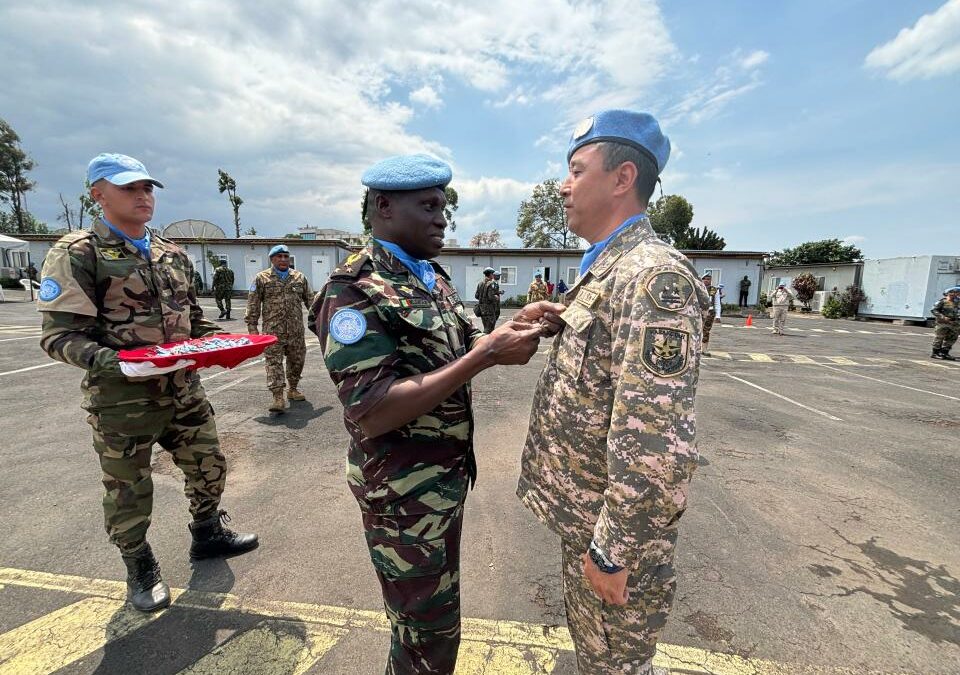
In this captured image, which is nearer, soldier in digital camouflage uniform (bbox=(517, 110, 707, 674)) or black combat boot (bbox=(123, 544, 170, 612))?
soldier in digital camouflage uniform (bbox=(517, 110, 707, 674))

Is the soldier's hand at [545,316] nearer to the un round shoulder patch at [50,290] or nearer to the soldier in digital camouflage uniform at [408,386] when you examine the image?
the soldier in digital camouflage uniform at [408,386]

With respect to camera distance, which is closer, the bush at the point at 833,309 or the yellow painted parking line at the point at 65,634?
the yellow painted parking line at the point at 65,634

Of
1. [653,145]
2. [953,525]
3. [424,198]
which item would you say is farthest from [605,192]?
[953,525]

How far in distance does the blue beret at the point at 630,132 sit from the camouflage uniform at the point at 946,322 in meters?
15.1

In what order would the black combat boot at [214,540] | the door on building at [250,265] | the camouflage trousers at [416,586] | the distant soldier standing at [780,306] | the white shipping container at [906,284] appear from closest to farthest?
the camouflage trousers at [416,586], the black combat boot at [214,540], the distant soldier standing at [780,306], the white shipping container at [906,284], the door on building at [250,265]

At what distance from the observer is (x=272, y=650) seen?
6.98 ft

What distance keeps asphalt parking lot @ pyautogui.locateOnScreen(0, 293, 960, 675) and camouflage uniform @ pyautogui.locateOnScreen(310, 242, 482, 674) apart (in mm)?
723

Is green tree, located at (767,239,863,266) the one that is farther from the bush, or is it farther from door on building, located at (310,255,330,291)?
door on building, located at (310,255,330,291)

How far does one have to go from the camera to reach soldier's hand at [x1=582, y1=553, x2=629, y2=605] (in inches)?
52.1

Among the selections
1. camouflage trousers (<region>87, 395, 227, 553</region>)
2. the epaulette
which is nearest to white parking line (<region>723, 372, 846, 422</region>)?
the epaulette

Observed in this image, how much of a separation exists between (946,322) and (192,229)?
4046cm

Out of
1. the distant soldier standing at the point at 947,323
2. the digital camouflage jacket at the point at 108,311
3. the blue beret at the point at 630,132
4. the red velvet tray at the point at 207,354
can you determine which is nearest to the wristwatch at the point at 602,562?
the blue beret at the point at 630,132

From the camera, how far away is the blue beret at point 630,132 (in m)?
1.46

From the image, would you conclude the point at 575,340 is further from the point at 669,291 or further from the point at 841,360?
the point at 841,360
